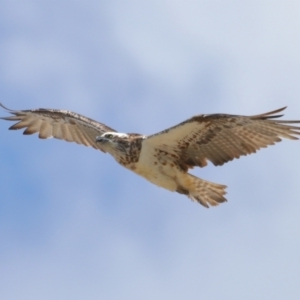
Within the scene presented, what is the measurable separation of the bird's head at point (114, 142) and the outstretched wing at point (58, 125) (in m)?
1.35

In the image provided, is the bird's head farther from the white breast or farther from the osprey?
the white breast

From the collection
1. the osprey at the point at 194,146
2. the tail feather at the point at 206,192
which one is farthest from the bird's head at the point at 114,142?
the tail feather at the point at 206,192

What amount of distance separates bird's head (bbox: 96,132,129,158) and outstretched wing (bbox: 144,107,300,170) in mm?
376

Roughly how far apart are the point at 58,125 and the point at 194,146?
332 cm

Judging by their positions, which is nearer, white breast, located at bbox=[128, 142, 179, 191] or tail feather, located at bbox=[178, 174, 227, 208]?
white breast, located at bbox=[128, 142, 179, 191]

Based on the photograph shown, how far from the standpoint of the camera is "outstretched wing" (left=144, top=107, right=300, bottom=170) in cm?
1241

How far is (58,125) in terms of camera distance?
50.8ft

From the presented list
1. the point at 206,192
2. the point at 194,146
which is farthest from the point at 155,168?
the point at 206,192

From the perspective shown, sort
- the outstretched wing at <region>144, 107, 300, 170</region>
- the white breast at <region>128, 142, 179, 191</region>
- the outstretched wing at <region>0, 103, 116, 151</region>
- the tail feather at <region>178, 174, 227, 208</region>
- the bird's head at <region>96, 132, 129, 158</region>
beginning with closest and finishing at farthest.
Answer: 1. the outstretched wing at <region>144, 107, 300, 170</region>
2. the white breast at <region>128, 142, 179, 191</region>
3. the bird's head at <region>96, 132, 129, 158</region>
4. the tail feather at <region>178, 174, 227, 208</region>
5. the outstretched wing at <region>0, 103, 116, 151</region>

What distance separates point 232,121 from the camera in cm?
1251

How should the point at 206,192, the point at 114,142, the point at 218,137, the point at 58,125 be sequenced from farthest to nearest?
the point at 58,125
the point at 206,192
the point at 114,142
the point at 218,137

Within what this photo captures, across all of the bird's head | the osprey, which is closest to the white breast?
the osprey

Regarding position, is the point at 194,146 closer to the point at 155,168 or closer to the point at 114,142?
the point at 155,168

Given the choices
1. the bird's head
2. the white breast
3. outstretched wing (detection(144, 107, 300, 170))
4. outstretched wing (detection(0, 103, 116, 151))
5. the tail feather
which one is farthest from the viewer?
outstretched wing (detection(0, 103, 116, 151))
